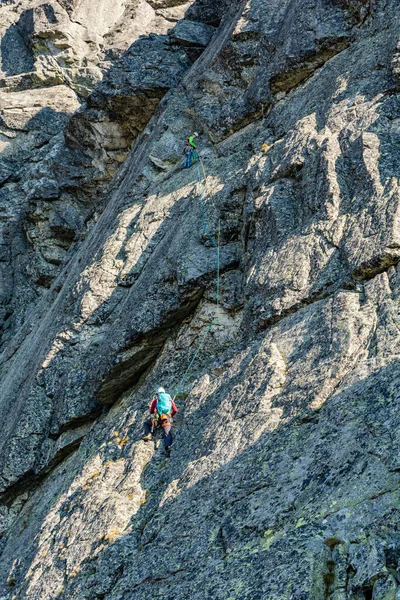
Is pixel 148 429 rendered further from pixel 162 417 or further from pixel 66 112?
pixel 66 112

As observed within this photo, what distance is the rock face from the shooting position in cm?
1327

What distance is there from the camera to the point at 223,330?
69.4ft

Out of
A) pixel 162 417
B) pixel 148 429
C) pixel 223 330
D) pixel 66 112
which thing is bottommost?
pixel 223 330

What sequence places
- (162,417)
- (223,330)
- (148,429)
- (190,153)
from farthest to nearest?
(190,153), (223,330), (148,429), (162,417)

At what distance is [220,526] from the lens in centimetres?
1409

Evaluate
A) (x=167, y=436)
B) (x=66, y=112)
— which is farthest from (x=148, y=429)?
(x=66, y=112)

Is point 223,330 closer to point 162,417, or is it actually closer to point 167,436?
point 162,417

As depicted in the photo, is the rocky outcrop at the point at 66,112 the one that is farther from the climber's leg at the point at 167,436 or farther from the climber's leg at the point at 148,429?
the climber's leg at the point at 167,436

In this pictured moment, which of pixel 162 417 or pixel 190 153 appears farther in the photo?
pixel 190 153

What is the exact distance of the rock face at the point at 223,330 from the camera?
13.3 meters

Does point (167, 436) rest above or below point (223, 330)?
above

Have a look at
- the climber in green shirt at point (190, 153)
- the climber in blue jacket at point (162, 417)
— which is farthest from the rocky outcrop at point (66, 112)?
the climber in blue jacket at point (162, 417)

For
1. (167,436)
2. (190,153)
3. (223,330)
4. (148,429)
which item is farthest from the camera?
(190,153)

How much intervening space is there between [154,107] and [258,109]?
10.2 m
